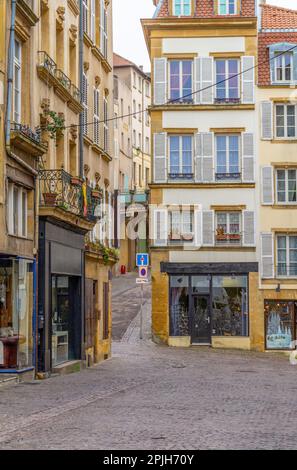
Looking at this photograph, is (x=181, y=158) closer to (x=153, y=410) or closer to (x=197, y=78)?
(x=197, y=78)

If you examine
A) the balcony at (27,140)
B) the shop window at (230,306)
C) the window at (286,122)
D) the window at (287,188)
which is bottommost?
the shop window at (230,306)

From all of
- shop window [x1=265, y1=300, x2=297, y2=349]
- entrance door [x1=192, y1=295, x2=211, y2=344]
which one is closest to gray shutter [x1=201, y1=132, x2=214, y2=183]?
entrance door [x1=192, y1=295, x2=211, y2=344]

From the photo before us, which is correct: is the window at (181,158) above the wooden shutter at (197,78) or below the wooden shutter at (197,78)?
below

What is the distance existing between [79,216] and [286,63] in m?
20.8

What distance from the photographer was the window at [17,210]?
19859mm

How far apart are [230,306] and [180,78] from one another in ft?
34.1

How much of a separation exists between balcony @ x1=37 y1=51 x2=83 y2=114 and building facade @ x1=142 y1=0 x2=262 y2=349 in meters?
14.7

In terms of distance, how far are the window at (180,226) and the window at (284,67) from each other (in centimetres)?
730

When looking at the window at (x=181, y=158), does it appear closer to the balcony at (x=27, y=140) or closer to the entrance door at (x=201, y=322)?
the entrance door at (x=201, y=322)

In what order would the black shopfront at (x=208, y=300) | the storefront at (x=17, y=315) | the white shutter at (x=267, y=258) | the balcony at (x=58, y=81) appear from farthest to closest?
the black shopfront at (x=208, y=300)
the white shutter at (x=267, y=258)
the balcony at (x=58, y=81)
the storefront at (x=17, y=315)

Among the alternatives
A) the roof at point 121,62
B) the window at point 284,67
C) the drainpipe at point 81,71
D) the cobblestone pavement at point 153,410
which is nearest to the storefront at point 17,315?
the cobblestone pavement at point 153,410

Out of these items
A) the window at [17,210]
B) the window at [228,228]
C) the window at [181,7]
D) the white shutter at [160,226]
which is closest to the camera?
the window at [17,210]

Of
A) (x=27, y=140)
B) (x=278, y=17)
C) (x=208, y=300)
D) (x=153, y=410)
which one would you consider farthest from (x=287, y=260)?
(x=153, y=410)

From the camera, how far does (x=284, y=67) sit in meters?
42.3
